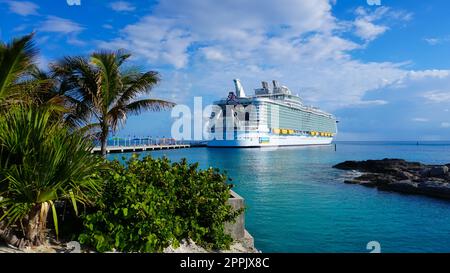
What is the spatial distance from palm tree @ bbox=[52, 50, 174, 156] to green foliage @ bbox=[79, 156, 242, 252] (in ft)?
16.0

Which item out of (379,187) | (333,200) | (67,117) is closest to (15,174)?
(67,117)

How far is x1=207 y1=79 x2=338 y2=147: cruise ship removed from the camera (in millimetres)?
83688

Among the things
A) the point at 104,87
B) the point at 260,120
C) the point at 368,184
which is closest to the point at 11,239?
the point at 104,87

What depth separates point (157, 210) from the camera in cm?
548

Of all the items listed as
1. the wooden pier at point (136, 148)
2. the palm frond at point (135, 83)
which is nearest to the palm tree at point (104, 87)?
the palm frond at point (135, 83)

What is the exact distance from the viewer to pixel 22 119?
5293mm

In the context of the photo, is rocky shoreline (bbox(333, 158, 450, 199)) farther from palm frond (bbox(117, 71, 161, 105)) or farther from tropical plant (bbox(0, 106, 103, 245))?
tropical plant (bbox(0, 106, 103, 245))

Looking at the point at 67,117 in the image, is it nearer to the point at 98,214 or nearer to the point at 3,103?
the point at 3,103

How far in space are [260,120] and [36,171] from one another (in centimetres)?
8131

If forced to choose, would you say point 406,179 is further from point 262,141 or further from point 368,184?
point 262,141

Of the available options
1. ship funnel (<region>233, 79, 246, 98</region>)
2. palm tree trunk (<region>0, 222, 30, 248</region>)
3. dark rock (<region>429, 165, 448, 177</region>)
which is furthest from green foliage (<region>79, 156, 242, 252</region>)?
ship funnel (<region>233, 79, 246, 98</region>)

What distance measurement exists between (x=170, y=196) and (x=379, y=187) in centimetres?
2112

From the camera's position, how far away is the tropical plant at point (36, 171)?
4.68 meters
